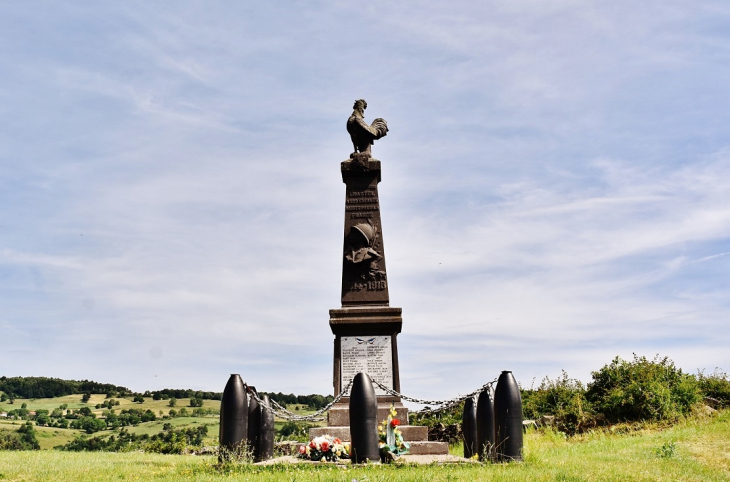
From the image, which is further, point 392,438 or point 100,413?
point 100,413

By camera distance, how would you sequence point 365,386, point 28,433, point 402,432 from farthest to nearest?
point 28,433
point 402,432
point 365,386

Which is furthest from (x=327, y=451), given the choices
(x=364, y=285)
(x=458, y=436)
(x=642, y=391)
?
(x=642, y=391)

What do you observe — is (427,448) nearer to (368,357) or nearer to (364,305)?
(368,357)

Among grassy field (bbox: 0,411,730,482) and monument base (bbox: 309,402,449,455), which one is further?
monument base (bbox: 309,402,449,455)

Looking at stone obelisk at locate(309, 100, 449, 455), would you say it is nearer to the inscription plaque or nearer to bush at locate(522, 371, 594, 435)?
the inscription plaque

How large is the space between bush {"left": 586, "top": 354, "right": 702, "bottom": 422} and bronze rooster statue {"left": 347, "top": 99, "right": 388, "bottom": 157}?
918 centimetres

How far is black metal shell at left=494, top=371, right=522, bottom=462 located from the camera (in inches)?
338

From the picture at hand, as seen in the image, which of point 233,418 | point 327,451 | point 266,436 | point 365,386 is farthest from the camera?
point 266,436

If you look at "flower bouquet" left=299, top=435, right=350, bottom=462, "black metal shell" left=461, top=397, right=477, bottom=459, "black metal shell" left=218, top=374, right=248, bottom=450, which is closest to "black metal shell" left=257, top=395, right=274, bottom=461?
"flower bouquet" left=299, top=435, right=350, bottom=462

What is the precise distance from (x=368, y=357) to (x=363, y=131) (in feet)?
18.2

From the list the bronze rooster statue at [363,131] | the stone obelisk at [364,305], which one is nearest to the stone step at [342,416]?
the stone obelisk at [364,305]

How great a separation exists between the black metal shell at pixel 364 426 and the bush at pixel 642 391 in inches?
411

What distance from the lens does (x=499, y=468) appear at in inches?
311

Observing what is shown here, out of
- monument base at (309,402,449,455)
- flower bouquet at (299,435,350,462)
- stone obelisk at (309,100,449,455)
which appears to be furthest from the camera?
stone obelisk at (309,100,449,455)
